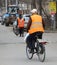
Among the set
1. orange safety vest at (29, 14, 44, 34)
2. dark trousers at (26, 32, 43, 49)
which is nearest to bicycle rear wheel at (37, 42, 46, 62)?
dark trousers at (26, 32, 43, 49)

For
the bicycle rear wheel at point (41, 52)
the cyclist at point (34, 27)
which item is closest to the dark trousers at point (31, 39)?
the cyclist at point (34, 27)

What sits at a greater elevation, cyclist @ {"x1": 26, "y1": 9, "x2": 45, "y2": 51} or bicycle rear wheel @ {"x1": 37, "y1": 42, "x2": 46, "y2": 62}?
cyclist @ {"x1": 26, "y1": 9, "x2": 45, "y2": 51}

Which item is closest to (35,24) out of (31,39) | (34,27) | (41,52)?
(34,27)

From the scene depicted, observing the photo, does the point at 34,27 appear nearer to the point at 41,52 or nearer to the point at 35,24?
the point at 35,24

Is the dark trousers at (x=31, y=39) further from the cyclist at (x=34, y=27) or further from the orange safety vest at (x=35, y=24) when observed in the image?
the orange safety vest at (x=35, y=24)

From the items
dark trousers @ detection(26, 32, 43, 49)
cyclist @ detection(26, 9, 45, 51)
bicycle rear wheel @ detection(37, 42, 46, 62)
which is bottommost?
bicycle rear wheel @ detection(37, 42, 46, 62)

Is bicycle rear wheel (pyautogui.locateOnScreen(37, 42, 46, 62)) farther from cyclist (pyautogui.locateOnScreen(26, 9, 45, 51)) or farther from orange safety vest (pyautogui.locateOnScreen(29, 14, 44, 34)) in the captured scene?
orange safety vest (pyautogui.locateOnScreen(29, 14, 44, 34))

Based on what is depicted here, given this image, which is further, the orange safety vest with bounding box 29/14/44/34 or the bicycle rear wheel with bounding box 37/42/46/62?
the orange safety vest with bounding box 29/14/44/34

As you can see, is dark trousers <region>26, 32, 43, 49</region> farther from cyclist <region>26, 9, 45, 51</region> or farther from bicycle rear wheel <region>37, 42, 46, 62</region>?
bicycle rear wheel <region>37, 42, 46, 62</region>

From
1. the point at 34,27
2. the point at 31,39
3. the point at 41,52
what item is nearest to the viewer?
the point at 41,52

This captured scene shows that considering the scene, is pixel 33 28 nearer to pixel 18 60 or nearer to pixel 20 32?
pixel 18 60

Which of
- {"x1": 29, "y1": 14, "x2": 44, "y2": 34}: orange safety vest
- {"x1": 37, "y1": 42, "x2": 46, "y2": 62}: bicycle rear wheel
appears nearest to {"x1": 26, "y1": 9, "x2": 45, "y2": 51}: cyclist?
{"x1": 29, "y1": 14, "x2": 44, "y2": 34}: orange safety vest

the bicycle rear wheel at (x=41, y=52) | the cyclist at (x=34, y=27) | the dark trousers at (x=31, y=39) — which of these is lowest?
the bicycle rear wheel at (x=41, y=52)

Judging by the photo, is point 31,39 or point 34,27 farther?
point 31,39
